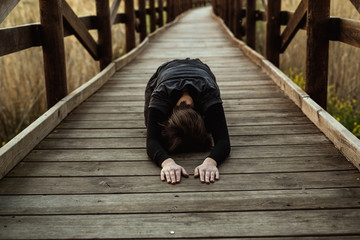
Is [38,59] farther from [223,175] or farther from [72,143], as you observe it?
[223,175]

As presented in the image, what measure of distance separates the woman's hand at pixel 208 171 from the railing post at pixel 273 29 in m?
3.18

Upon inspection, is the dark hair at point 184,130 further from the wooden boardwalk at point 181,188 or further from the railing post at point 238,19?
the railing post at point 238,19

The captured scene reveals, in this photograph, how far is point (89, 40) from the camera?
16.6 ft

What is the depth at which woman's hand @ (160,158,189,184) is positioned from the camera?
248 centimetres

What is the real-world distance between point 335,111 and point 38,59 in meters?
3.25

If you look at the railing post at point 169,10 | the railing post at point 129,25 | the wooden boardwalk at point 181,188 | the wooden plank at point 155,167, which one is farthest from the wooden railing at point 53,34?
the railing post at point 169,10

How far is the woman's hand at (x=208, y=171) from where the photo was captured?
2.48 metres

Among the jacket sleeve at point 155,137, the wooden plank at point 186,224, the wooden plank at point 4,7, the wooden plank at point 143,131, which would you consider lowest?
the wooden plank at point 186,224

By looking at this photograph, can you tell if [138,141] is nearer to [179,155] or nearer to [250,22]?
[179,155]

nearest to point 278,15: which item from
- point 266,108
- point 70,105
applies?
point 266,108

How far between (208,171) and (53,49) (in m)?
1.92

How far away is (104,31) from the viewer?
18.1 ft

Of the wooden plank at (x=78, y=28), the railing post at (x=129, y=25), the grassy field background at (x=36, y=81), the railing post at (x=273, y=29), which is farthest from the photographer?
the railing post at (x=129, y=25)

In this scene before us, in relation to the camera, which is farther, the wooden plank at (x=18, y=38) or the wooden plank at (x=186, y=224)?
the wooden plank at (x=18, y=38)
